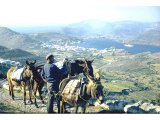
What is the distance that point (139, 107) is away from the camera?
11703mm

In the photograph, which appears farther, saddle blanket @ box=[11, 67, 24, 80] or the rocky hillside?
the rocky hillside

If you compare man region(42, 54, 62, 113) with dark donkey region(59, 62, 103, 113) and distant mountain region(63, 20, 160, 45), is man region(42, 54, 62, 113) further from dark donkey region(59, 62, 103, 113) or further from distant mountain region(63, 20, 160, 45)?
distant mountain region(63, 20, 160, 45)

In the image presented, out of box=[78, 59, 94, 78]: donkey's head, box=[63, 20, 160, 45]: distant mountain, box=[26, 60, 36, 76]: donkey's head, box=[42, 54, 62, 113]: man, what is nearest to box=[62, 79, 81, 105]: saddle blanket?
box=[42, 54, 62, 113]: man

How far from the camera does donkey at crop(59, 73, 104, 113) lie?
8148 mm

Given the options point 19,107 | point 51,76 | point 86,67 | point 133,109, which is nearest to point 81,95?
point 51,76

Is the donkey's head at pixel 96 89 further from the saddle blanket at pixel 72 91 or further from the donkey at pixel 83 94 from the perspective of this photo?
the saddle blanket at pixel 72 91

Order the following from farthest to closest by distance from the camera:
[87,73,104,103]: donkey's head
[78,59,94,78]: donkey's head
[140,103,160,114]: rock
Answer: [140,103,160,114]: rock → [78,59,94,78]: donkey's head → [87,73,104,103]: donkey's head

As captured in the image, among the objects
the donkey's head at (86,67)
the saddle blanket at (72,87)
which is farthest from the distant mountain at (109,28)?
the saddle blanket at (72,87)

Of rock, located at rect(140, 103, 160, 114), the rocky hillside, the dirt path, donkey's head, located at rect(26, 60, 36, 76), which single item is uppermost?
the rocky hillside

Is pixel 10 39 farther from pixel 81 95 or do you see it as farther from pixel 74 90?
pixel 81 95

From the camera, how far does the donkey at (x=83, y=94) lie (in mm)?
8148

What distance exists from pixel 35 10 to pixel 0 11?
6.04ft
